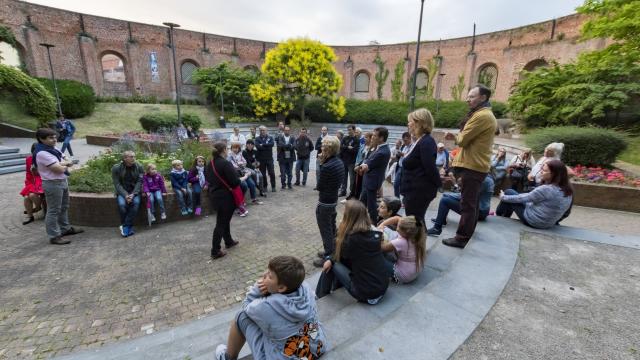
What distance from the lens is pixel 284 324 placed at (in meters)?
1.83

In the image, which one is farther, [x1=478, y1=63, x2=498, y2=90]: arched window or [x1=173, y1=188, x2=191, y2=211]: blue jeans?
[x1=478, y1=63, x2=498, y2=90]: arched window

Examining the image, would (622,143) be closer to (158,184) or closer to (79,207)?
(158,184)

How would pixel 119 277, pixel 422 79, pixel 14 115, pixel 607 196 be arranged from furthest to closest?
pixel 422 79 < pixel 14 115 < pixel 607 196 < pixel 119 277

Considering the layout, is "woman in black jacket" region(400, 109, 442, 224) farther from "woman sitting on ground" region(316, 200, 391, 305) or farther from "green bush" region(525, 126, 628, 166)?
"green bush" region(525, 126, 628, 166)

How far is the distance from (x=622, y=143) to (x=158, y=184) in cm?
1157

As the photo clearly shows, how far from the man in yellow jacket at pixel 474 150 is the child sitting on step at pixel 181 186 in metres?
4.97

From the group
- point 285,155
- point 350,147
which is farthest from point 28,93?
point 350,147

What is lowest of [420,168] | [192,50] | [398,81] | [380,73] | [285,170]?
[285,170]

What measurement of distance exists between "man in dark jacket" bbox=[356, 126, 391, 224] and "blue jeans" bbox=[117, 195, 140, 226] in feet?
13.4

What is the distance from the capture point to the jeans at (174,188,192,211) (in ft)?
18.7

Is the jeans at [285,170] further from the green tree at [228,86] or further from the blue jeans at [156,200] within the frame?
the green tree at [228,86]

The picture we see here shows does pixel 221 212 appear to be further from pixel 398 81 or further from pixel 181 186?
pixel 398 81

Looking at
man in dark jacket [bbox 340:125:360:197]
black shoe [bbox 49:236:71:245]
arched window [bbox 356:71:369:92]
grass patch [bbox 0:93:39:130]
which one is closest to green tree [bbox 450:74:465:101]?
arched window [bbox 356:71:369:92]

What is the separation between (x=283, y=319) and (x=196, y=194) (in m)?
4.78
